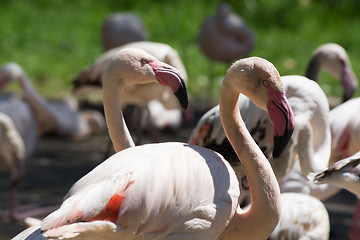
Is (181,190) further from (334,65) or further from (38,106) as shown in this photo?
(38,106)

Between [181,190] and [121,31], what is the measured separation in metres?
6.16

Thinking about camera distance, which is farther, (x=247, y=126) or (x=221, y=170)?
(x=247, y=126)

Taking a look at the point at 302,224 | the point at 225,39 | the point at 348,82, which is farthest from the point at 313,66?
the point at 225,39

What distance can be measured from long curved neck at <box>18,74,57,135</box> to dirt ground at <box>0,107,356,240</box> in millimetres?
246

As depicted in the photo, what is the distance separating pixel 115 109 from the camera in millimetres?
3107

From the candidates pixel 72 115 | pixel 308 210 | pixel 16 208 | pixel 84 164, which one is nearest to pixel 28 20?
pixel 72 115

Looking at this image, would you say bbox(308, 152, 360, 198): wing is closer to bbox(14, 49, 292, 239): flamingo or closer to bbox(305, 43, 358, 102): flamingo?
bbox(14, 49, 292, 239): flamingo

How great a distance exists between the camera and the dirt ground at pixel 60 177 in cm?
494

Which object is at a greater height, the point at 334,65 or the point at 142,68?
the point at 142,68

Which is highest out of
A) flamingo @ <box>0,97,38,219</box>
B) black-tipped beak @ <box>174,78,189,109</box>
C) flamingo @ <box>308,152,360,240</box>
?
black-tipped beak @ <box>174,78,189,109</box>

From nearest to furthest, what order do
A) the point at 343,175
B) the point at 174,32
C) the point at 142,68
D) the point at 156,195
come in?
1. the point at 156,195
2. the point at 142,68
3. the point at 343,175
4. the point at 174,32

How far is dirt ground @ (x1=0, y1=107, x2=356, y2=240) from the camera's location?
4937mm

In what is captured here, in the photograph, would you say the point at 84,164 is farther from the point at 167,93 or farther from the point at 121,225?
the point at 121,225

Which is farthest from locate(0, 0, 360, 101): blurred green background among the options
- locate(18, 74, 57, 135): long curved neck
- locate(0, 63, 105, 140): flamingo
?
locate(18, 74, 57, 135): long curved neck
